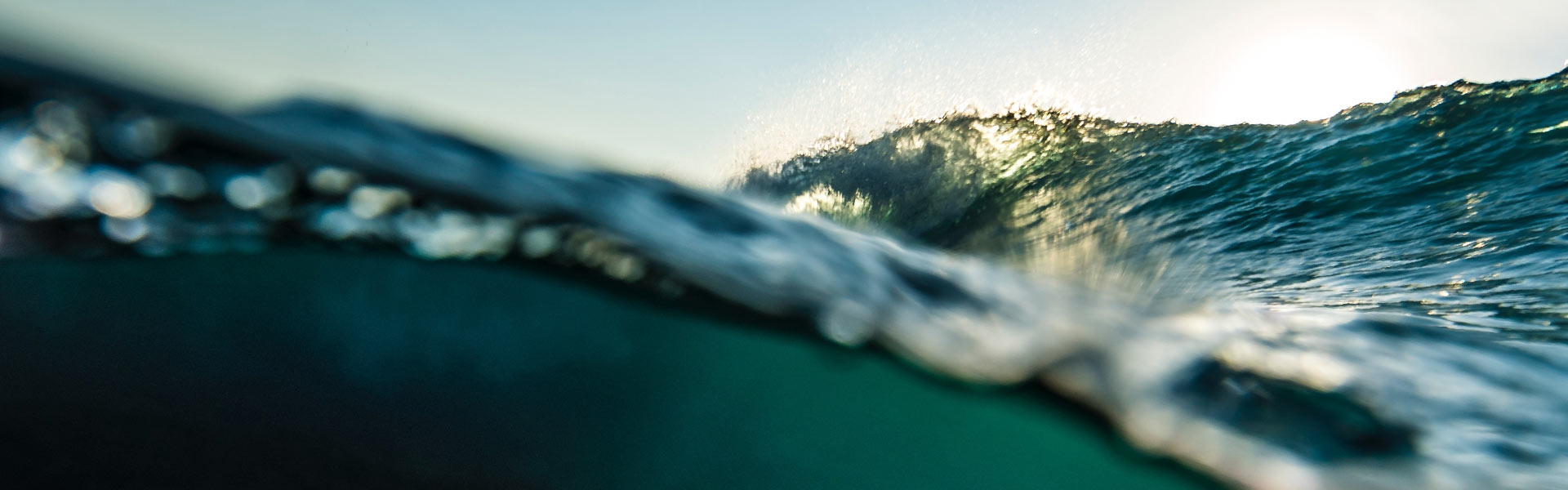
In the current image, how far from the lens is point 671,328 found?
4223 millimetres

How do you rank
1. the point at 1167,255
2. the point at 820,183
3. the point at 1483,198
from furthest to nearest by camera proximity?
the point at 820,183, the point at 1167,255, the point at 1483,198

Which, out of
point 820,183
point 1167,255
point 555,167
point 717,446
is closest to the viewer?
point 555,167

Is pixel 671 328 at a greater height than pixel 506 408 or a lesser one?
greater

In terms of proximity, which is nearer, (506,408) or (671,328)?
(671,328)

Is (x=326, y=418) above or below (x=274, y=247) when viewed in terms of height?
below

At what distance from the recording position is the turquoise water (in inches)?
108

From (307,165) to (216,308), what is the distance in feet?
9.85

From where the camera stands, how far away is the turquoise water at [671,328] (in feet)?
9.02

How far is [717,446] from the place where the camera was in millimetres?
4551

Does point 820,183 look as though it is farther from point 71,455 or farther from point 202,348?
point 71,455

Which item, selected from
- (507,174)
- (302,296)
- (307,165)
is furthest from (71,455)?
(507,174)

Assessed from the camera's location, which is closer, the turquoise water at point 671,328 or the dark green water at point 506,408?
the turquoise water at point 671,328

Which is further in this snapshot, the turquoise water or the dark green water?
the dark green water

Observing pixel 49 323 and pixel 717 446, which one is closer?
pixel 717 446
